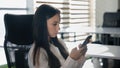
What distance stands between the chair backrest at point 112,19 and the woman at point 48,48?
13.0 feet

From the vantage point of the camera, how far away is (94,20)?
7.16 meters

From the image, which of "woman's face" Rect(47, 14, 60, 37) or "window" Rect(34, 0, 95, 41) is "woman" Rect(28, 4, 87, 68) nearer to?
"woman's face" Rect(47, 14, 60, 37)

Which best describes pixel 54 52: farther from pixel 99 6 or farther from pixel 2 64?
pixel 99 6

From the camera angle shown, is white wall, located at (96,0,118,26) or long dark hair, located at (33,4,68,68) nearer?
long dark hair, located at (33,4,68,68)

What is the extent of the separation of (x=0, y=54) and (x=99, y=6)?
3935mm

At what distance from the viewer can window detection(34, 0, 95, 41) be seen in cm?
579

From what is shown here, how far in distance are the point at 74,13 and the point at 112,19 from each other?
4.88ft

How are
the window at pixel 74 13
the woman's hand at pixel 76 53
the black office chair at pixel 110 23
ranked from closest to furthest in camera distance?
the woman's hand at pixel 76 53 → the black office chair at pixel 110 23 → the window at pixel 74 13

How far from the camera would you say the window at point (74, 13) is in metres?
5.79

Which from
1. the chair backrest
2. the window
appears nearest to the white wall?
the window

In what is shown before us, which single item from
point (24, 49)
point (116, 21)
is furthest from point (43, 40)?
point (116, 21)

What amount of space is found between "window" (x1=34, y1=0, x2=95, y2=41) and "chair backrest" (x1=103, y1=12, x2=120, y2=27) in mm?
902

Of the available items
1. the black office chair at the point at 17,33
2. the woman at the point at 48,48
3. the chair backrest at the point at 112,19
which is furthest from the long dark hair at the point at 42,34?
the chair backrest at the point at 112,19

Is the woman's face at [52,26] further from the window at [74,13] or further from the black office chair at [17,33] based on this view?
the window at [74,13]
